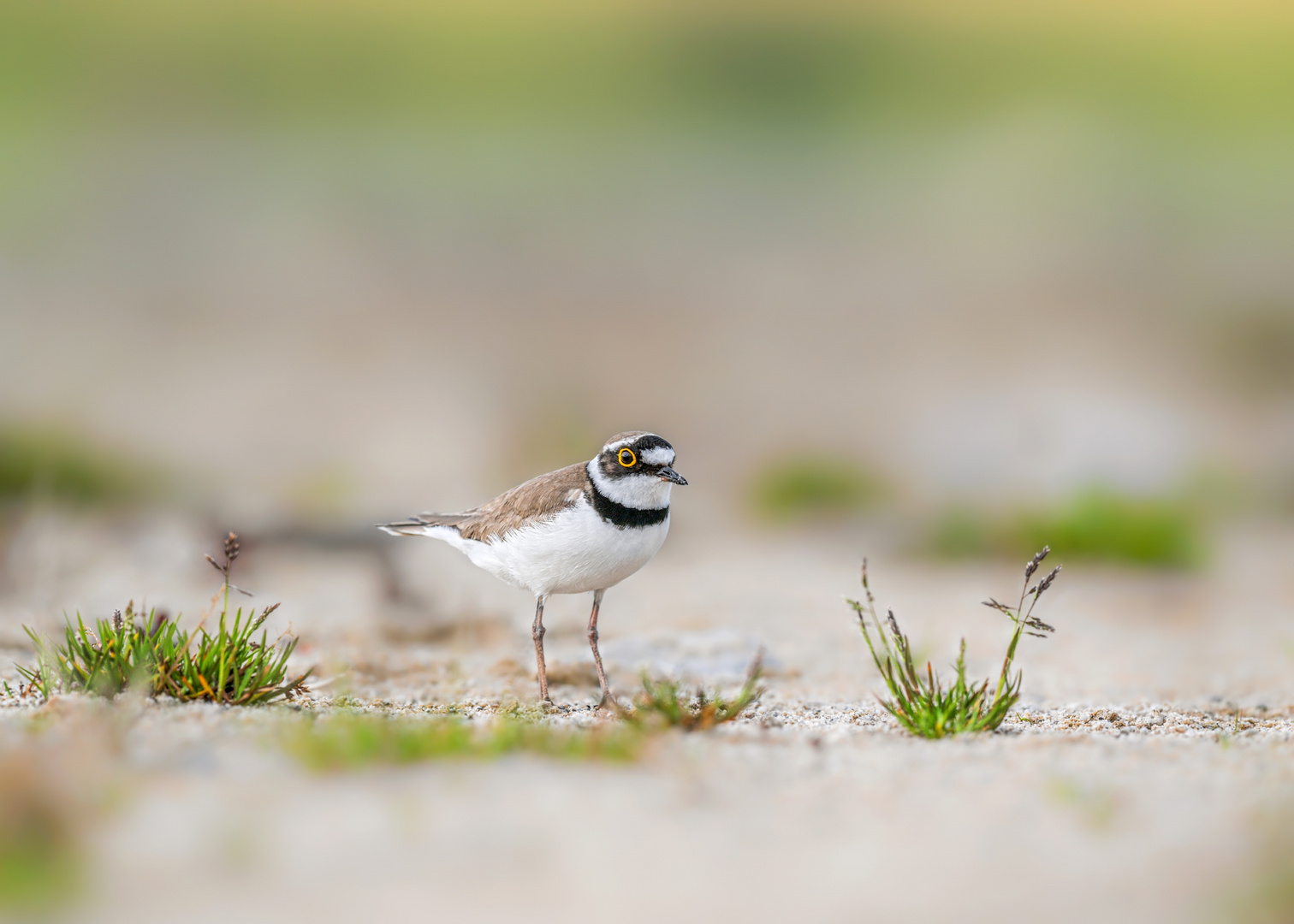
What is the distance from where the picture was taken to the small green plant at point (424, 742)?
3955mm

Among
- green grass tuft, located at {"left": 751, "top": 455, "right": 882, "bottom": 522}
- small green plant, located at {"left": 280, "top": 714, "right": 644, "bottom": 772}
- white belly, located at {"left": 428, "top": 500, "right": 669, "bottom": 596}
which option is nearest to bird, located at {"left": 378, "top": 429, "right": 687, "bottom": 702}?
white belly, located at {"left": 428, "top": 500, "right": 669, "bottom": 596}

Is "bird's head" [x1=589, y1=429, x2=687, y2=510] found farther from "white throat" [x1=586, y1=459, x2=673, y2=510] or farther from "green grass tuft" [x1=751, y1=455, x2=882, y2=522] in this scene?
"green grass tuft" [x1=751, y1=455, x2=882, y2=522]

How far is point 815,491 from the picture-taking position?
613 inches

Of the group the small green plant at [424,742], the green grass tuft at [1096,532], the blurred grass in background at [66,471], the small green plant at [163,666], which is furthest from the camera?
the blurred grass in background at [66,471]

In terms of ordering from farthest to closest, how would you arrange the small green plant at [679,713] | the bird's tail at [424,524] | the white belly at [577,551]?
the bird's tail at [424,524] → the white belly at [577,551] → the small green plant at [679,713]

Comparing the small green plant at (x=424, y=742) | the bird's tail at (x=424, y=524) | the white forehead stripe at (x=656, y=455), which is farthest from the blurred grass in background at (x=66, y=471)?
the small green plant at (x=424, y=742)

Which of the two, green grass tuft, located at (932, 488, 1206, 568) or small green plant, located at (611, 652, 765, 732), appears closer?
small green plant, located at (611, 652, 765, 732)

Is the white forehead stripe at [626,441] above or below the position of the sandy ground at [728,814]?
above

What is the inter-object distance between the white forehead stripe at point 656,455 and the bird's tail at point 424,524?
65.8 inches

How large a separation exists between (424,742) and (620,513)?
2.01 m

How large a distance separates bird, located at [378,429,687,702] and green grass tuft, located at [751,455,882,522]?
9.48m

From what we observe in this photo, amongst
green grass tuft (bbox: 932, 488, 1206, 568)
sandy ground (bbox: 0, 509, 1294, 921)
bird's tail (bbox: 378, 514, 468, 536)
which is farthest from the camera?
green grass tuft (bbox: 932, 488, 1206, 568)

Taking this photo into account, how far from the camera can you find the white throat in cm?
583

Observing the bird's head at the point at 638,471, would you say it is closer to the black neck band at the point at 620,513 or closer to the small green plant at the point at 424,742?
the black neck band at the point at 620,513
